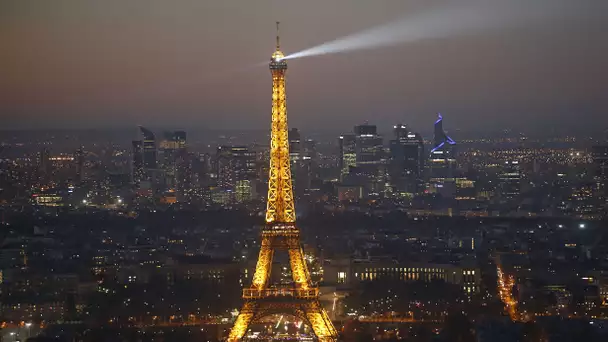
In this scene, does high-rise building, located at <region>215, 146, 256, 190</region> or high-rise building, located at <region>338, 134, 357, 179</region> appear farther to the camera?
high-rise building, located at <region>338, 134, 357, 179</region>

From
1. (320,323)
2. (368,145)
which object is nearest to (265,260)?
(320,323)

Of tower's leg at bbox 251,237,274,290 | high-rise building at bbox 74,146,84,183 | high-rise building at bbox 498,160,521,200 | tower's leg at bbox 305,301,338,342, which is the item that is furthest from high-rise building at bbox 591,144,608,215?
tower's leg at bbox 305,301,338,342

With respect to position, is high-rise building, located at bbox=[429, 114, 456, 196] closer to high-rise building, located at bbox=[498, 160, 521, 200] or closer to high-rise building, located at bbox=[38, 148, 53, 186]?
high-rise building, located at bbox=[498, 160, 521, 200]

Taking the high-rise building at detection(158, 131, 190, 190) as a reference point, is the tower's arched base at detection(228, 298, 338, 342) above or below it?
below

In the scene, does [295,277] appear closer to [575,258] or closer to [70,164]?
[575,258]

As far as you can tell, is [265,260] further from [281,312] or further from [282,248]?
[281,312]

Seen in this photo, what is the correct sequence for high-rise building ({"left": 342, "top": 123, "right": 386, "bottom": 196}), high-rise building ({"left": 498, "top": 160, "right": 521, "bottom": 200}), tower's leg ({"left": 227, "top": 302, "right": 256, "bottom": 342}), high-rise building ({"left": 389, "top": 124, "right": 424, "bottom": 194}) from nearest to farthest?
1. tower's leg ({"left": 227, "top": 302, "right": 256, "bottom": 342})
2. high-rise building ({"left": 498, "top": 160, "right": 521, "bottom": 200})
3. high-rise building ({"left": 342, "top": 123, "right": 386, "bottom": 196})
4. high-rise building ({"left": 389, "top": 124, "right": 424, "bottom": 194})

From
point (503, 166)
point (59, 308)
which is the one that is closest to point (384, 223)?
point (503, 166)

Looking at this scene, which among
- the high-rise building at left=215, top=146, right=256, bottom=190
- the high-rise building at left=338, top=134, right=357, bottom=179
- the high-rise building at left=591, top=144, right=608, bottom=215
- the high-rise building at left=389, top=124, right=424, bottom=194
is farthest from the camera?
the high-rise building at left=338, top=134, right=357, bottom=179
